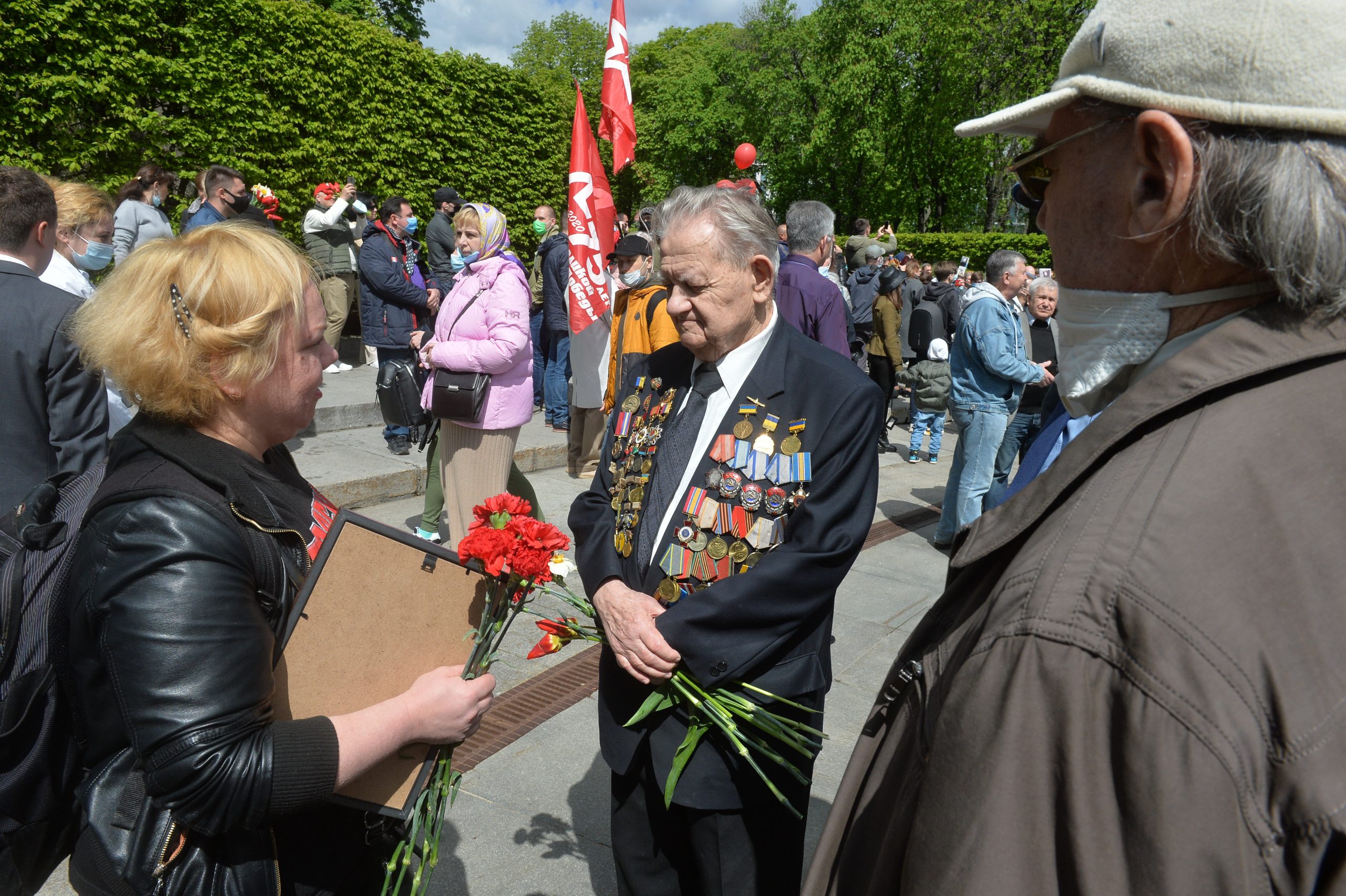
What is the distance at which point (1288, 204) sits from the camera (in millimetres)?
860

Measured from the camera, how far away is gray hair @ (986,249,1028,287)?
6395mm

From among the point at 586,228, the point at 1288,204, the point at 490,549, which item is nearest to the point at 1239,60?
the point at 1288,204

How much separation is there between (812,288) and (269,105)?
9657 mm

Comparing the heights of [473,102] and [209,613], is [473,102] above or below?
above

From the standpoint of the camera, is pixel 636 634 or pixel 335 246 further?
pixel 335 246

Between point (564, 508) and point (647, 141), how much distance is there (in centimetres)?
3526

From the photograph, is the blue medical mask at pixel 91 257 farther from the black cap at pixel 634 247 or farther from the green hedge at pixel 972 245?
the green hedge at pixel 972 245

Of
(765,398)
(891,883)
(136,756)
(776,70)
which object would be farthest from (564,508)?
(776,70)

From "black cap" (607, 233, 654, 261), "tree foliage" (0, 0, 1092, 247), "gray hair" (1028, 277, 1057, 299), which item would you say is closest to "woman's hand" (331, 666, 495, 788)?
"black cap" (607, 233, 654, 261)

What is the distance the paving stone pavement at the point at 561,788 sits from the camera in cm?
298

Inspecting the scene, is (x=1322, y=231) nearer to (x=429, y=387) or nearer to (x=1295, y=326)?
(x=1295, y=326)

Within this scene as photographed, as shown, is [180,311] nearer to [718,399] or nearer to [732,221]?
[718,399]

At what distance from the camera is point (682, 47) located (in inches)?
1799

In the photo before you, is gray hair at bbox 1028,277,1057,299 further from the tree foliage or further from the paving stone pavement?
the tree foliage
